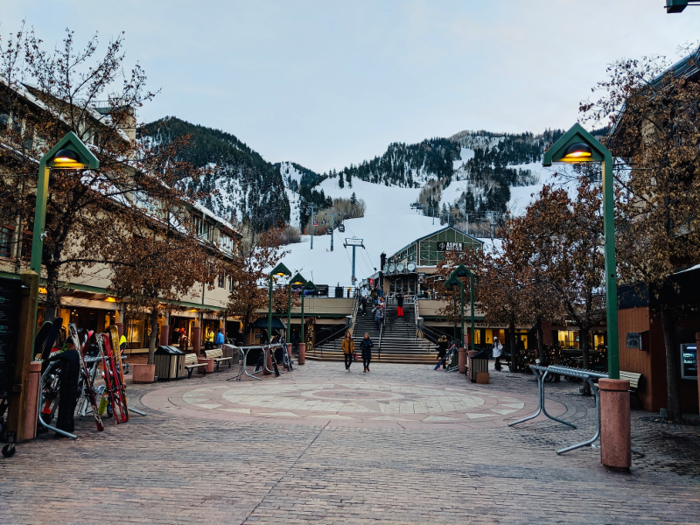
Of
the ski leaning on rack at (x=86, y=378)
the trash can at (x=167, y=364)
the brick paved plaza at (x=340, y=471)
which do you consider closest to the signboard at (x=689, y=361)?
the brick paved plaza at (x=340, y=471)

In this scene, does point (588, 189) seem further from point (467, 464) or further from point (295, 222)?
point (295, 222)

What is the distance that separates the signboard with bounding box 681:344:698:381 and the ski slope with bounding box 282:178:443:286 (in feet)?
193

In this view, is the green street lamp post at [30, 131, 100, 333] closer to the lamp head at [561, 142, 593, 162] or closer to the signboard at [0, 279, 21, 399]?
the signboard at [0, 279, 21, 399]

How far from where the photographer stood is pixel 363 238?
447ft

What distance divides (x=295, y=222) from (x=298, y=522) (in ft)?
572

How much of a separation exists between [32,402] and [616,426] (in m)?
7.85

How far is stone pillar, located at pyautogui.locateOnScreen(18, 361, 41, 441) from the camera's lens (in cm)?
739

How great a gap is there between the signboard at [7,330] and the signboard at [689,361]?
13.0 meters

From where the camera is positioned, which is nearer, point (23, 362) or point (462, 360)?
point (23, 362)

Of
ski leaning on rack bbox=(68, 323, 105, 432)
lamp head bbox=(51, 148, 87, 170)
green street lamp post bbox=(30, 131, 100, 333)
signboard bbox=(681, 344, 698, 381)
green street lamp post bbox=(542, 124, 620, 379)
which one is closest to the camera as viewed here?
green street lamp post bbox=(542, 124, 620, 379)

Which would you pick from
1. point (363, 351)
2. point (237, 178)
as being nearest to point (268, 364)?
point (363, 351)

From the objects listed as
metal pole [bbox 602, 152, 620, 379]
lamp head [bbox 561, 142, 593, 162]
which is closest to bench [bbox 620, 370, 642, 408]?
metal pole [bbox 602, 152, 620, 379]

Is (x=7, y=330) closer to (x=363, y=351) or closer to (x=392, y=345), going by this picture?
(x=363, y=351)

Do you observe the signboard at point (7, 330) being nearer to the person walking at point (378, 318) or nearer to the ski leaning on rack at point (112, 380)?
the ski leaning on rack at point (112, 380)
